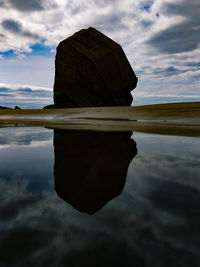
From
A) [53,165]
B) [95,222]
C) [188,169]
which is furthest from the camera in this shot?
[53,165]

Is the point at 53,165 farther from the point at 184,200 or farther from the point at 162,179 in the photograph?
the point at 184,200

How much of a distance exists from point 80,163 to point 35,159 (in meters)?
0.48

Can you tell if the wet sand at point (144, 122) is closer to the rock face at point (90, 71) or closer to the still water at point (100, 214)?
the still water at point (100, 214)

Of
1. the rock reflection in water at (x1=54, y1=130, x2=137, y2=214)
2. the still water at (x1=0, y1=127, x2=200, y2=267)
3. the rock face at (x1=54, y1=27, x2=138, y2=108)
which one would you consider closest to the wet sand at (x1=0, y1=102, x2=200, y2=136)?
the rock reflection in water at (x1=54, y1=130, x2=137, y2=214)

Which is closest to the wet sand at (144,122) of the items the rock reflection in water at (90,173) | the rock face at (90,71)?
the rock reflection in water at (90,173)

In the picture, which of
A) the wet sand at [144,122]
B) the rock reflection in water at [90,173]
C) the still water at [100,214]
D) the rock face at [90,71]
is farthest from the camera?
the rock face at [90,71]

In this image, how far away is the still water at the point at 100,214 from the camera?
2.17ft

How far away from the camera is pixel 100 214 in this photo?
91cm

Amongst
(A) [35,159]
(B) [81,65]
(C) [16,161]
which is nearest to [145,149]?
(A) [35,159]

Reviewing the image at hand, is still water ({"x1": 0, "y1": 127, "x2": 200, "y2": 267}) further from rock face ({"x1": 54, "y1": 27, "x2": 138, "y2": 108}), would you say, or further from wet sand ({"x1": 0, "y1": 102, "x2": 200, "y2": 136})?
rock face ({"x1": 54, "y1": 27, "x2": 138, "y2": 108})

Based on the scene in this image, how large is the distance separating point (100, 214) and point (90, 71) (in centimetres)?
2027

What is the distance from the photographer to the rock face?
20250 mm

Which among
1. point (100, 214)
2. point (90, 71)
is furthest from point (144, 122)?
point (90, 71)

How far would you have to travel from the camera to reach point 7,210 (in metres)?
0.94
